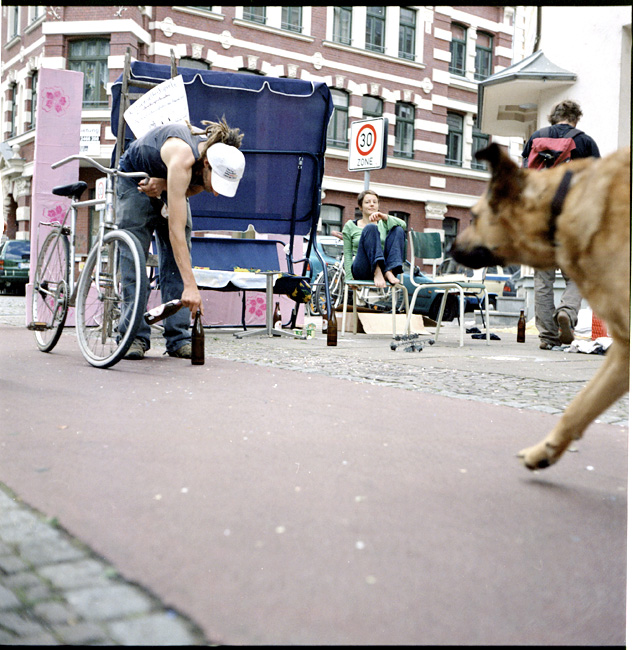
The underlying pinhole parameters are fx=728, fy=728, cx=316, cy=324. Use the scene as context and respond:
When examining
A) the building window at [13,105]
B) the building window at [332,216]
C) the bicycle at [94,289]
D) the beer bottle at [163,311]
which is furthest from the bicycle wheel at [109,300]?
the building window at [13,105]

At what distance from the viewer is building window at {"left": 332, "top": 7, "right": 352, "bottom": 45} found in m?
1.07

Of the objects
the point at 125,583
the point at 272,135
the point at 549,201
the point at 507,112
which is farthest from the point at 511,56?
the point at 272,135

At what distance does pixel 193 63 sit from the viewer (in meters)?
1.51

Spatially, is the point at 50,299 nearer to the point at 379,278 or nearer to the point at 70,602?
the point at 379,278

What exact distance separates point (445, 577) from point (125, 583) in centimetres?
34

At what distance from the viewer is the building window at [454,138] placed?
0.96 m

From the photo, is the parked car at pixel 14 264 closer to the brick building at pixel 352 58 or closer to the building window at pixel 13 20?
the brick building at pixel 352 58

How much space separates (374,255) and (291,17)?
4.49m

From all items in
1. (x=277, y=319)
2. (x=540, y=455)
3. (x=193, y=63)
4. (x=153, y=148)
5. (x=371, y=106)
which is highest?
(x=153, y=148)

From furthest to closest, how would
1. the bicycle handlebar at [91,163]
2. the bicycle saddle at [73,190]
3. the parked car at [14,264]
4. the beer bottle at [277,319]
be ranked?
1. the beer bottle at [277,319]
2. the bicycle saddle at [73,190]
3. the parked car at [14,264]
4. the bicycle handlebar at [91,163]

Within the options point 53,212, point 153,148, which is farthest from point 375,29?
point 153,148

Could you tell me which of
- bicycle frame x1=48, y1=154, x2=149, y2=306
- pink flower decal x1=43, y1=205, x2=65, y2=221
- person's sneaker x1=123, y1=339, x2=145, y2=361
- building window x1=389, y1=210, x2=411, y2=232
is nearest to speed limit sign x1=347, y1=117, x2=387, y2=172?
building window x1=389, y1=210, x2=411, y2=232

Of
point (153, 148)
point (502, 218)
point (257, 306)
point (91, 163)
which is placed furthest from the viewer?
point (257, 306)

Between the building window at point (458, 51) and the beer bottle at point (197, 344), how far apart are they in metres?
2.25
